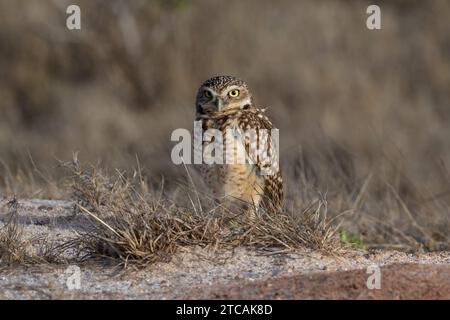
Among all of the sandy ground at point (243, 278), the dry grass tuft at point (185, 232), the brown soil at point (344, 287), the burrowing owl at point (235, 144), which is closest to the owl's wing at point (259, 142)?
the burrowing owl at point (235, 144)

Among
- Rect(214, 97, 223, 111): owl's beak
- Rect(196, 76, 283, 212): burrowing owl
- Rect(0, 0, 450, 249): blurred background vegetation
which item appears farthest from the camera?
Rect(0, 0, 450, 249): blurred background vegetation

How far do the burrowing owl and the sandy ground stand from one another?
1.06m

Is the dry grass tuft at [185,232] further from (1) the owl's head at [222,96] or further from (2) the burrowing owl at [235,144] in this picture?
Result: (1) the owl's head at [222,96]

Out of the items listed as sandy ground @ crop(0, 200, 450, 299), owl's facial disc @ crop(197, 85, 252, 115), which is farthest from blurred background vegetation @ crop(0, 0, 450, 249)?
sandy ground @ crop(0, 200, 450, 299)

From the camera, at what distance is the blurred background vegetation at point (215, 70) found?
1527cm

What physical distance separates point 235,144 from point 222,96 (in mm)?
390

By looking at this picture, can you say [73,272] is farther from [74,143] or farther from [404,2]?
[404,2]

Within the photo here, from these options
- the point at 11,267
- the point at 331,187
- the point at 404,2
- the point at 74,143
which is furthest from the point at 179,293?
the point at 404,2

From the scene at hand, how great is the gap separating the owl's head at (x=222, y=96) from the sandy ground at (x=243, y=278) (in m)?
1.55

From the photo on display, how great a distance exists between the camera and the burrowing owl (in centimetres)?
671

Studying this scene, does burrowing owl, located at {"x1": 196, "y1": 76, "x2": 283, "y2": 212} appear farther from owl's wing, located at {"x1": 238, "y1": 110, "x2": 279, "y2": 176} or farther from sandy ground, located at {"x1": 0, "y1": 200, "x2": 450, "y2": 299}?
sandy ground, located at {"x1": 0, "y1": 200, "x2": 450, "y2": 299}

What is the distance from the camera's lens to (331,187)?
8773 mm

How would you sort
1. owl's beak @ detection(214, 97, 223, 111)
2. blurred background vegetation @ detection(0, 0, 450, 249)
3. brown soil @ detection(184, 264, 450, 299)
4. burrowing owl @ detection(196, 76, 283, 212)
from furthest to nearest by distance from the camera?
blurred background vegetation @ detection(0, 0, 450, 249) → owl's beak @ detection(214, 97, 223, 111) → burrowing owl @ detection(196, 76, 283, 212) → brown soil @ detection(184, 264, 450, 299)
